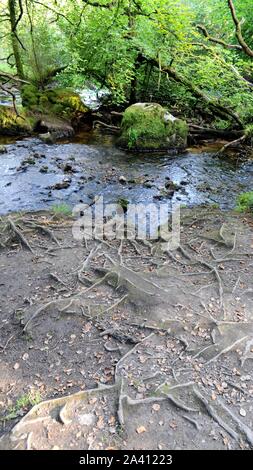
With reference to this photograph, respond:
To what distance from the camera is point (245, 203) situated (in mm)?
8234

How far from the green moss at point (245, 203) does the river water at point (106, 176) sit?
0.21 metres

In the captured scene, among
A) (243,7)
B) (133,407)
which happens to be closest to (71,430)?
(133,407)

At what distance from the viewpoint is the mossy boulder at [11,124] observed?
13.0 meters

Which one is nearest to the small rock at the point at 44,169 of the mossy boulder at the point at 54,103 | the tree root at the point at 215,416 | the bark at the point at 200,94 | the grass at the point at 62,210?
the grass at the point at 62,210

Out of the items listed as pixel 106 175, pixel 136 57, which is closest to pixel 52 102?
pixel 136 57

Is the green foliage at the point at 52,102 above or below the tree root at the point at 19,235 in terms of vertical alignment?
above

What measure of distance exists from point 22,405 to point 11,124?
11728 millimetres

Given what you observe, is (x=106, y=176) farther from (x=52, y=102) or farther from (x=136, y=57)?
(x=136, y=57)

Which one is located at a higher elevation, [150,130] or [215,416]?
[150,130]

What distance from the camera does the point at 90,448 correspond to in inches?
116

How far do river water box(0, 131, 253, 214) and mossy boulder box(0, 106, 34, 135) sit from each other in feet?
2.94

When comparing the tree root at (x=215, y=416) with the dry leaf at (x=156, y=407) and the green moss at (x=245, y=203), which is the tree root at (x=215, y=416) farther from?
the green moss at (x=245, y=203)

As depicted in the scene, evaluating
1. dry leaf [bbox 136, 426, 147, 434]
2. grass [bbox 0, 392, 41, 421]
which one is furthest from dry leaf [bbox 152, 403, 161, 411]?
grass [bbox 0, 392, 41, 421]
